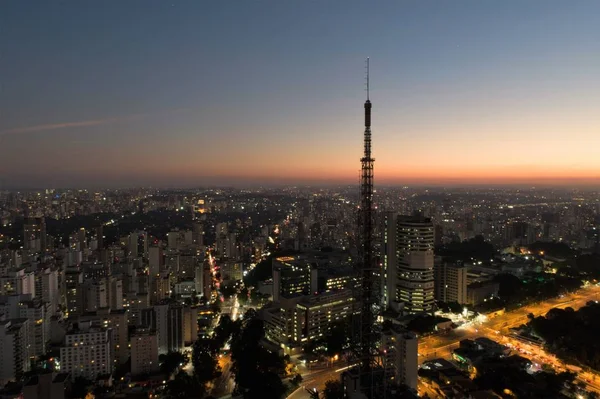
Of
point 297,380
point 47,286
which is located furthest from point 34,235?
point 297,380

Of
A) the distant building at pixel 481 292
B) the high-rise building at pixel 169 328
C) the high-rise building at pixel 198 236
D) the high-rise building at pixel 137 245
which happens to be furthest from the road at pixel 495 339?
the high-rise building at pixel 198 236

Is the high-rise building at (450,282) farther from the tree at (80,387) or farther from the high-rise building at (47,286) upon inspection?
the high-rise building at (47,286)

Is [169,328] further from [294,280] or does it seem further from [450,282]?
[450,282]

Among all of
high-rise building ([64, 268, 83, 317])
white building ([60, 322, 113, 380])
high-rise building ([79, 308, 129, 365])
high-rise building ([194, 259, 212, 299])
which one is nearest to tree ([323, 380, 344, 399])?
white building ([60, 322, 113, 380])

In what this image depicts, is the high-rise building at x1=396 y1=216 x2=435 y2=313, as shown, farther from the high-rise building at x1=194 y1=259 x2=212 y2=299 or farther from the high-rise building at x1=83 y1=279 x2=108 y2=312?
the high-rise building at x1=83 y1=279 x2=108 y2=312

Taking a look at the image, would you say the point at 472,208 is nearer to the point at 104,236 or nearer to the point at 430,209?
the point at 430,209

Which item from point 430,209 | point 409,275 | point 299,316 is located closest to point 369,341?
point 299,316
